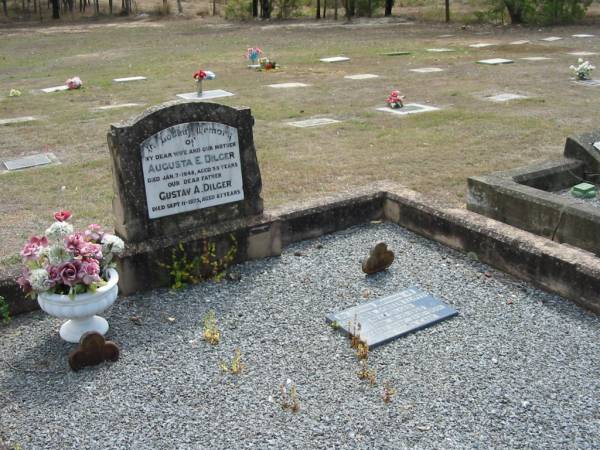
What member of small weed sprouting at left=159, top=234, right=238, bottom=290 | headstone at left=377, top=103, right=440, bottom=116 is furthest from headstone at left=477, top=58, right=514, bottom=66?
small weed sprouting at left=159, top=234, right=238, bottom=290

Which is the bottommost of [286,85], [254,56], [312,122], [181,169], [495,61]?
[312,122]

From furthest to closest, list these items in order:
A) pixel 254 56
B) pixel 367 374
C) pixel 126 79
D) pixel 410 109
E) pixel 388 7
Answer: pixel 388 7 → pixel 254 56 → pixel 126 79 → pixel 410 109 → pixel 367 374

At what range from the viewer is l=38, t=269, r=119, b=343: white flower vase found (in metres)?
4.36

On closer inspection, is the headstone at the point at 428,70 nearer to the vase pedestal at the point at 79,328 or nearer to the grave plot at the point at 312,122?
the grave plot at the point at 312,122

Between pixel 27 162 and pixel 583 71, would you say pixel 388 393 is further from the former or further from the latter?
pixel 583 71

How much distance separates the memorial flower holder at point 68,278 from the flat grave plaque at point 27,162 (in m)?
5.30

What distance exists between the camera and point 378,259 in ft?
18.0

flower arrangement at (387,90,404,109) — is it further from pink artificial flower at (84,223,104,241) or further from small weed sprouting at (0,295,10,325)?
small weed sprouting at (0,295,10,325)

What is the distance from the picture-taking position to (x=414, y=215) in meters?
6.37

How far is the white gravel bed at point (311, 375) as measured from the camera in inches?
142

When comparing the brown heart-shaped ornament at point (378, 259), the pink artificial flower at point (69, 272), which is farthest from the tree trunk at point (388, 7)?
the pink artificial flower at point (69, 272)

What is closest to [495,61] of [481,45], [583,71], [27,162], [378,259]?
[583,71]

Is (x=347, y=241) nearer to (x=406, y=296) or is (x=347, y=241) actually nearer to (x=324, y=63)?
(x=406, y=296)

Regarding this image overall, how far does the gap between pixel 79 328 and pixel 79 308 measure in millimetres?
257
